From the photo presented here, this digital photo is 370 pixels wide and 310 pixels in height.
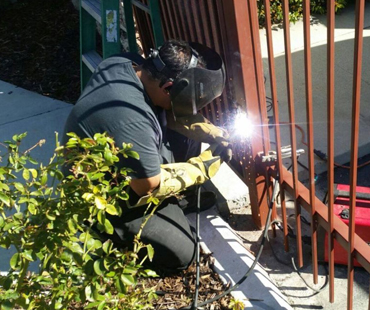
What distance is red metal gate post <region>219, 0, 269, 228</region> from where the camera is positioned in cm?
269

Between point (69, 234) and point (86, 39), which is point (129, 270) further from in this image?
point (86, 39)

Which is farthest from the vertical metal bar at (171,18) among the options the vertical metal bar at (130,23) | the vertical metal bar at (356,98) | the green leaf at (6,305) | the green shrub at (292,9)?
the green shrub at (292,9)

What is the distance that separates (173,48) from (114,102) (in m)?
0.42

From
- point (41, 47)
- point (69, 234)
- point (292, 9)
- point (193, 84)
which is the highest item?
point (292, 9)

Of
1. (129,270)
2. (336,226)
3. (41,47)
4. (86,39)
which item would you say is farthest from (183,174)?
(41,47)

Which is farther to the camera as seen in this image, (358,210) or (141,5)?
(141,5)

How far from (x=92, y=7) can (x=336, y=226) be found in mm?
2876

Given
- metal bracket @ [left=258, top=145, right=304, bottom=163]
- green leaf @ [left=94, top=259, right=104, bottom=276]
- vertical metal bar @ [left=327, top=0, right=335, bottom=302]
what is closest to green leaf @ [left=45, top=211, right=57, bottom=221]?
green leaf @ [left=94, top=259, right=104, bottom=276]

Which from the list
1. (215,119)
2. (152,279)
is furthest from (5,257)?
(215,119)

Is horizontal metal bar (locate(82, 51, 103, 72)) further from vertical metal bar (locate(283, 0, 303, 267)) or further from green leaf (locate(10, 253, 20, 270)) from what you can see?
green leaf (locate(10, 253, 20, 270))

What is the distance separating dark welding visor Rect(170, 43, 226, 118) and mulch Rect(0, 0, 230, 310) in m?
2.97

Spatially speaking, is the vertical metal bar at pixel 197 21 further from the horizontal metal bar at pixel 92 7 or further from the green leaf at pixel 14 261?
the green leaf at pixel 14 261

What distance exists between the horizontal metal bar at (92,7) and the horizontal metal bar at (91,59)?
0.35 metres

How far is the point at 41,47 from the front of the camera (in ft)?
21.6
